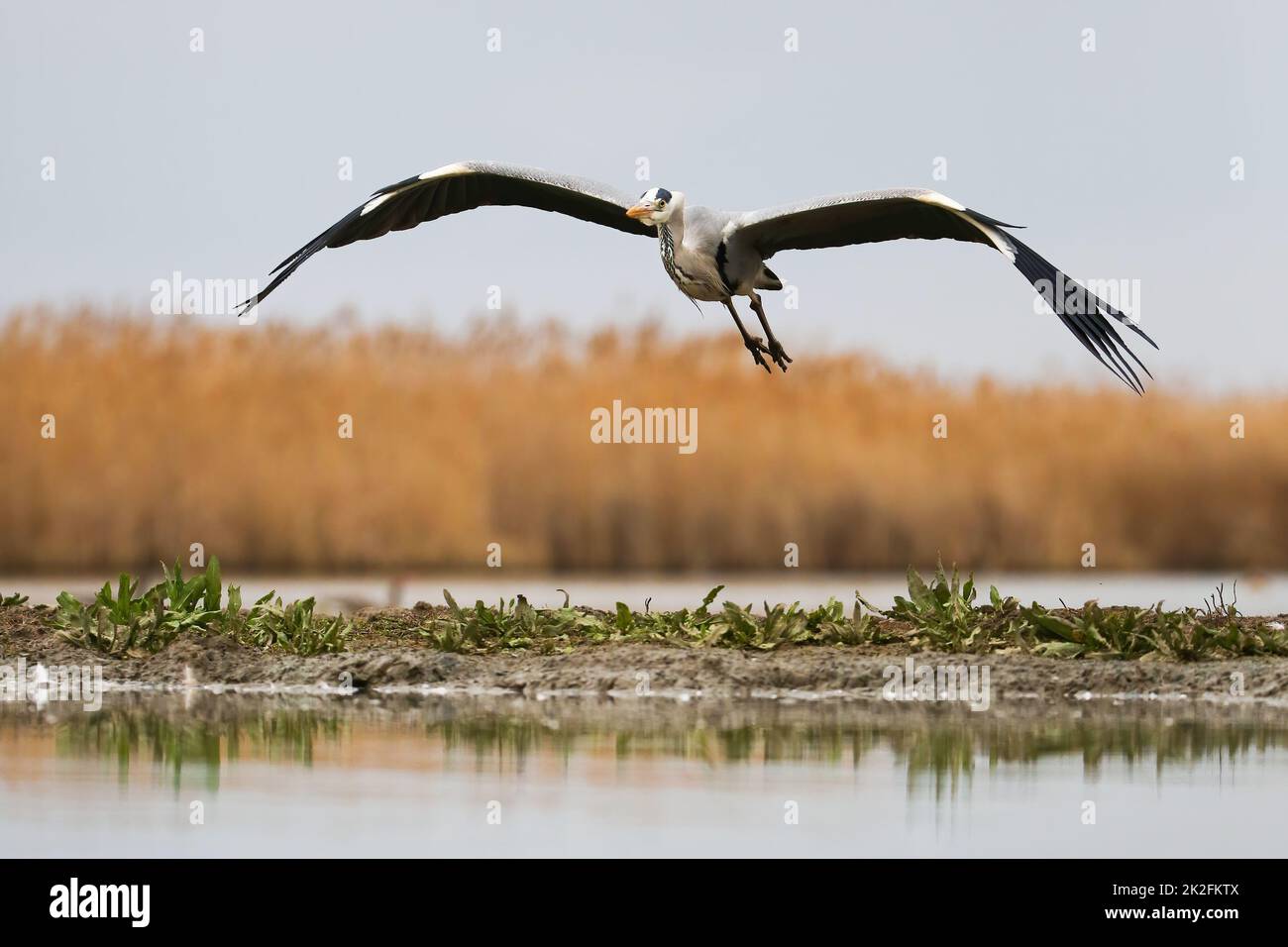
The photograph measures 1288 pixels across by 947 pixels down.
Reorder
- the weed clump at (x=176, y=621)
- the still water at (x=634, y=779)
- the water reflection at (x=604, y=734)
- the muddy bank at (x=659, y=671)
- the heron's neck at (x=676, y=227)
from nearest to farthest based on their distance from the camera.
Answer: the still water at (x=634, y=779)
the water reflection at (x=604, y=734)
the muddy bank at (x=659, y=671)
the weed clump at (x=176, y=621)
the heron's neck at (x=676, y=227)

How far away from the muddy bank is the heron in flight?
2156mm

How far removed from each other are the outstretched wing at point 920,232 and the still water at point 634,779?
6.94 ft

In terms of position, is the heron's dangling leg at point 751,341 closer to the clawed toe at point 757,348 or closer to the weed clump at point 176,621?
the clawed toe at point 757,348

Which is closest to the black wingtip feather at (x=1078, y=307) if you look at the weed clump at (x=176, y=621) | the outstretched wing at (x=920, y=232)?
the outstretched wing at (x=920, y=232)

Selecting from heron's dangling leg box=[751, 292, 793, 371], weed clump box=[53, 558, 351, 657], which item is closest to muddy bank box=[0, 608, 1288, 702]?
weed clump box=[53, 558, 351, 657]

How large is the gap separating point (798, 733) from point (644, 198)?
14.1 feet

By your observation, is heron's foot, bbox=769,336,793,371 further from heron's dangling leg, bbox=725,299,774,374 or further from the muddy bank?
the muddy bank

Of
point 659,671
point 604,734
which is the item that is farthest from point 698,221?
point 604,734

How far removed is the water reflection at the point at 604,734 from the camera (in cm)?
838

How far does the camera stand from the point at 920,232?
11914 millimetres

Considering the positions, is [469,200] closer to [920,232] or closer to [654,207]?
[654,207]

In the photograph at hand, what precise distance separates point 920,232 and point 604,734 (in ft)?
14.6

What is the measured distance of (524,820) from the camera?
6836 mm
